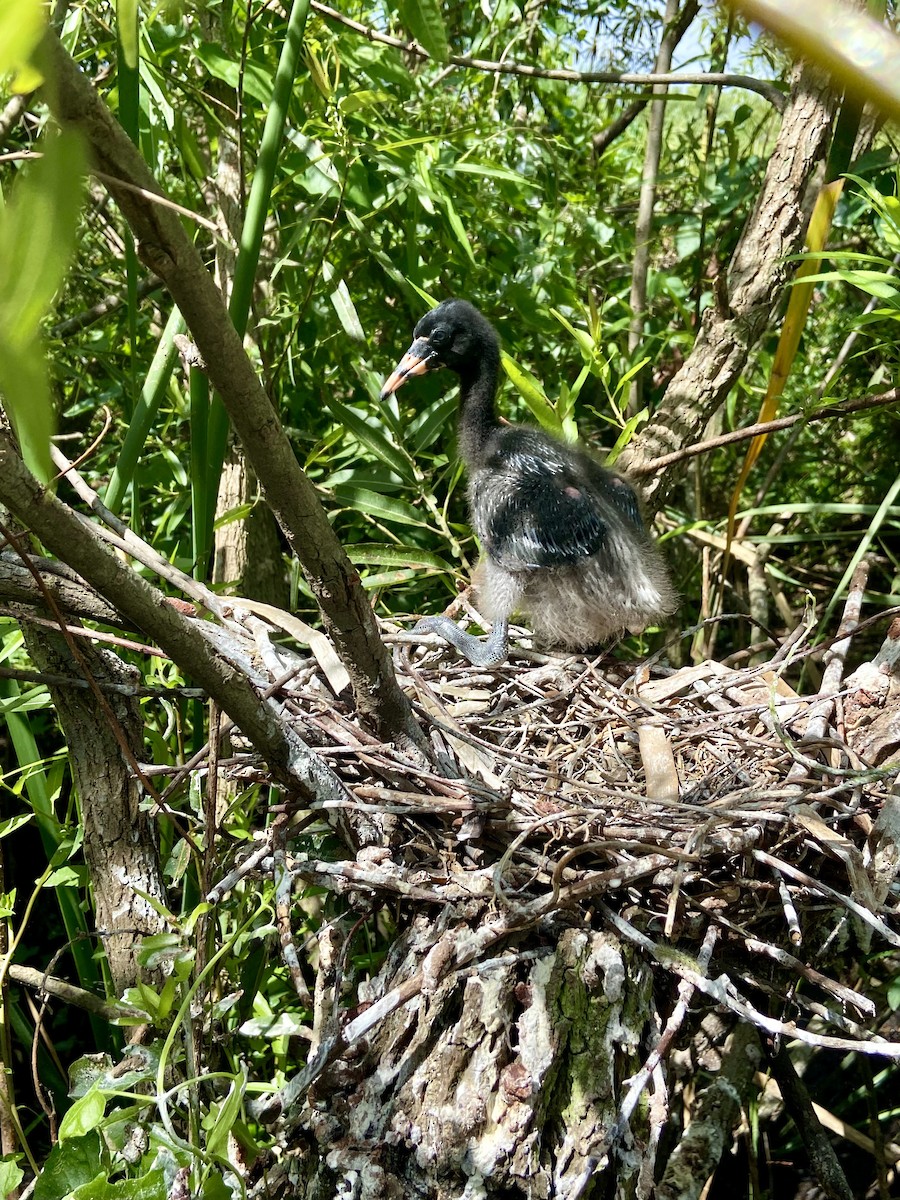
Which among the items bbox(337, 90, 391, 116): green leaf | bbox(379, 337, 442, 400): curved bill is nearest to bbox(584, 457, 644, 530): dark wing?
bbox(379, 337, 442, 400): curved bill

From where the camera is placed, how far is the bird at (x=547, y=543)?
260cm

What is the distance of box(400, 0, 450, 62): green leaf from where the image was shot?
1.34m

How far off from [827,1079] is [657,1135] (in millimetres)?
1564

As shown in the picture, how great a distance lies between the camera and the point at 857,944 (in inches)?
69.4

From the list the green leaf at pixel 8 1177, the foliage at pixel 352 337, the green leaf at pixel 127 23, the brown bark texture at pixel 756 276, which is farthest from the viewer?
the brown bark texture at pixel 756 276

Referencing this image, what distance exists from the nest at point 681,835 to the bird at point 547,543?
0.53 metres

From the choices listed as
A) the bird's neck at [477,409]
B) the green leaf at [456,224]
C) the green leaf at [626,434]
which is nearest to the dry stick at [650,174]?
the green leaf at [626,434]

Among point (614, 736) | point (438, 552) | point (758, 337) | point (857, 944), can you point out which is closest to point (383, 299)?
point (438, 552)

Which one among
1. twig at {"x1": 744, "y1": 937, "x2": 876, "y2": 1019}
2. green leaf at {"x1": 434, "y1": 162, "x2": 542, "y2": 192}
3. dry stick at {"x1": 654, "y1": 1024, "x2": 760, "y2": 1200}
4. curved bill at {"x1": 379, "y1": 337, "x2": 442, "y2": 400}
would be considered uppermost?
green leaf at {"x1": 434, "y1": 162, "x2": 542, "y2": 192}

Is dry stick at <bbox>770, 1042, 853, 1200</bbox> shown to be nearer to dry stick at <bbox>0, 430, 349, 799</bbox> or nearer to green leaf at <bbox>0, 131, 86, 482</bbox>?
dry stick at <bbox>0, 430, 349, 799</bbox>

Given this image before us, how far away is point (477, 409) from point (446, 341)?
315 millimetres

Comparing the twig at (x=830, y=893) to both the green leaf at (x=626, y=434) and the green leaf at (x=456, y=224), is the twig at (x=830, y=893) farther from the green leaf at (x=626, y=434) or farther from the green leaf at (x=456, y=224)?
the green leaf at (x=456, y=224)

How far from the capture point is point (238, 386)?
96 cm

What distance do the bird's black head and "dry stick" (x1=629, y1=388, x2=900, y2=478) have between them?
22.6 inches
